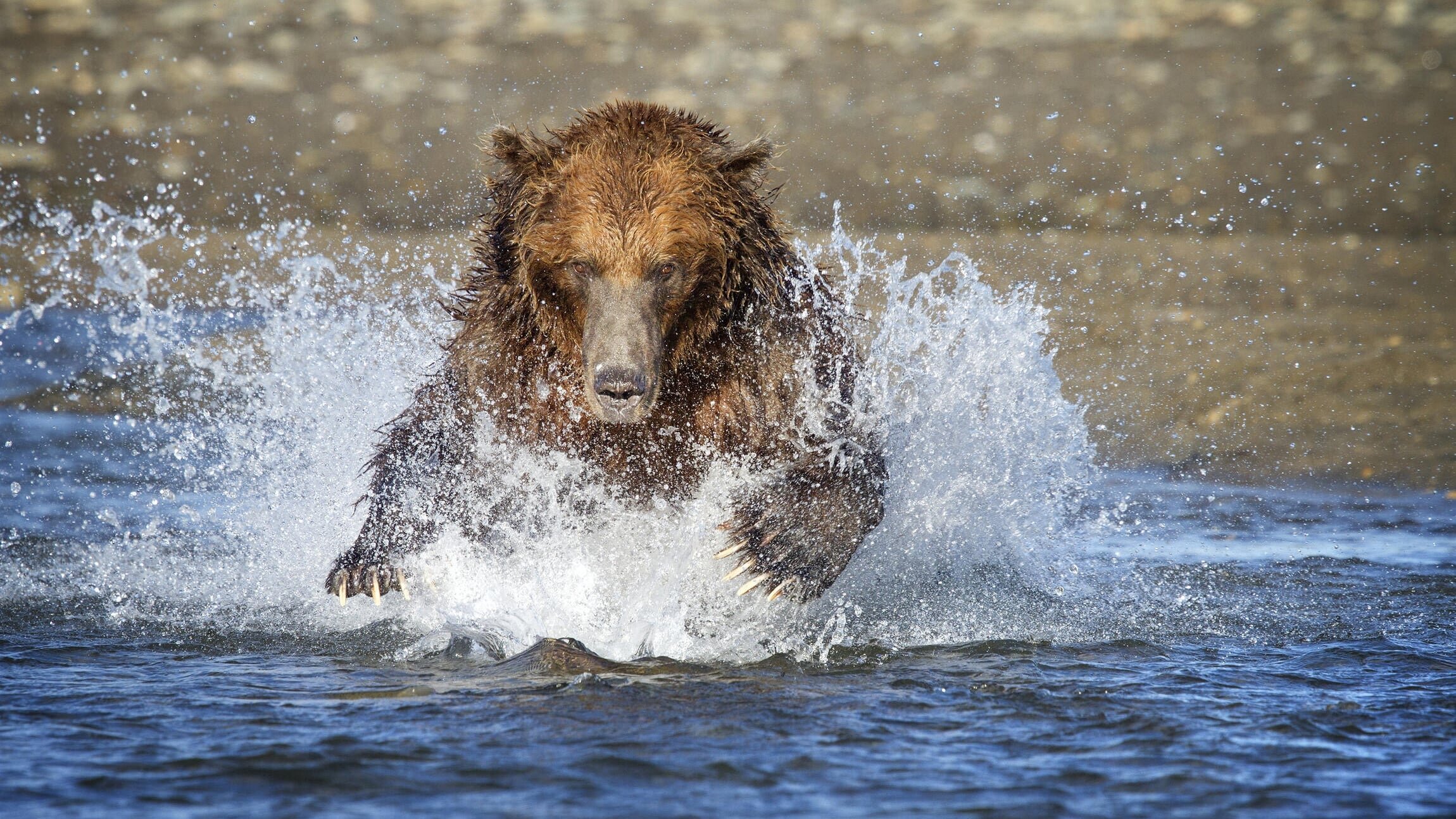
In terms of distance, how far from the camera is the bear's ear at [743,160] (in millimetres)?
5004

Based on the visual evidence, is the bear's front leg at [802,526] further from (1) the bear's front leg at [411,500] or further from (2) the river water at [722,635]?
(1) the bear's front leg at [411,500]

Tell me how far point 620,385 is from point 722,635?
3.03 ft

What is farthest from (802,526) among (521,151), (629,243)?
(521,151)

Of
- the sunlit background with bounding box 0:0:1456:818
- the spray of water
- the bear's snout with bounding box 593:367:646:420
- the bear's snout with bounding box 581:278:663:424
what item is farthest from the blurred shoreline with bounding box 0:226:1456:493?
the bear's snout with bounding box 593:367:646:420

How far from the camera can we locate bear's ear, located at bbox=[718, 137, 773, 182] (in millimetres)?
5004

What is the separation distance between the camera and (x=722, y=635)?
190 inches

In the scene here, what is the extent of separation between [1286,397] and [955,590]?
4.93 meters

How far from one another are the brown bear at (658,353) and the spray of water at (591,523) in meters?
0.11

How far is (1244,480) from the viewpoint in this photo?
792 centimetres

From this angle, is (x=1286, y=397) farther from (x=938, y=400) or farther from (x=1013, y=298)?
(x=938, y=400)

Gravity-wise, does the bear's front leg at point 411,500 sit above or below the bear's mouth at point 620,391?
below

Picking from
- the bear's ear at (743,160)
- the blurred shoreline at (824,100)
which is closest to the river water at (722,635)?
the bear's ear at (743,160)

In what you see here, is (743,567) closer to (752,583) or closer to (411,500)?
(752,583)

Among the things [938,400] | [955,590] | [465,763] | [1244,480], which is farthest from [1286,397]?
[465,763]
